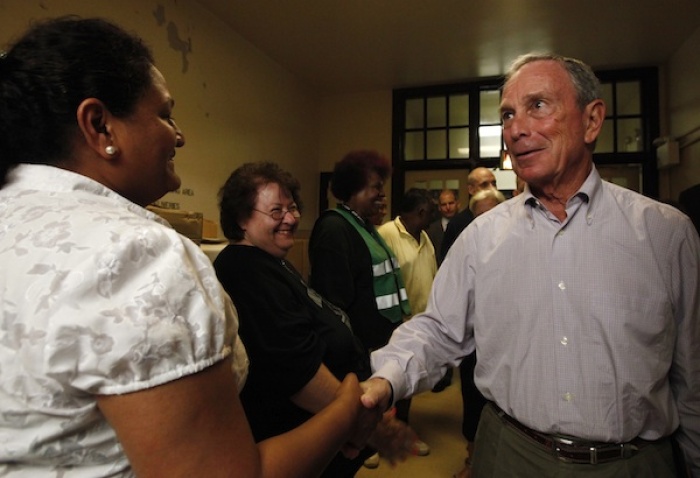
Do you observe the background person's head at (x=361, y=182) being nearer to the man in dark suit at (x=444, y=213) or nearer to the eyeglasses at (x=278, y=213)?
the eyeglasses at (x=278, y=213)

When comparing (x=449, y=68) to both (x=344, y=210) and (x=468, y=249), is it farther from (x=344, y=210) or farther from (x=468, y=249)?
(x=468, y=249)

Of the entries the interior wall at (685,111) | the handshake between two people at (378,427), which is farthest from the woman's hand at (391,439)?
the interior wall at (685,111)

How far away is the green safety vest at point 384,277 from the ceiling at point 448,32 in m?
2.25

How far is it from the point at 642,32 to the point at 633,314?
167 inches

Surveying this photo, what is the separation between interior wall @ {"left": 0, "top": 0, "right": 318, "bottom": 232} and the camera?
9.41 ft

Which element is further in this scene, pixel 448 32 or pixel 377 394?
pixel 448 32

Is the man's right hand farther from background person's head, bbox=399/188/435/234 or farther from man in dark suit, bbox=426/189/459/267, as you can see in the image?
man in dark suit, bbox=426/189/459/267

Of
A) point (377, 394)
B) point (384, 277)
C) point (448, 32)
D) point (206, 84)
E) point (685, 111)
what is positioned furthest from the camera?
point (685, 111)

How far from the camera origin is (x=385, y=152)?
564 cm

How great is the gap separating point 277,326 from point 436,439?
2.14 m

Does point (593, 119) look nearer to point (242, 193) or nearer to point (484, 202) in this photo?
point (242, 193)

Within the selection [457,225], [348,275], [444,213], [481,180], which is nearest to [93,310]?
[348,275]

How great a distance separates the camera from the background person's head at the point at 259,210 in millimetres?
1644

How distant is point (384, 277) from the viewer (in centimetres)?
235
